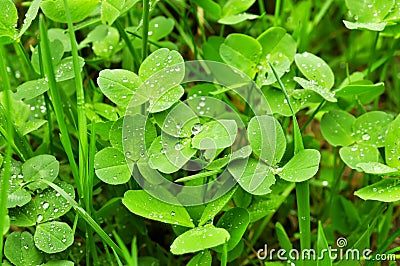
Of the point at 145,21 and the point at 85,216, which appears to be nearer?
→ the point at 85,216

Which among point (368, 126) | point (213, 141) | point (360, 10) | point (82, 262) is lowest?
point (82, 262)

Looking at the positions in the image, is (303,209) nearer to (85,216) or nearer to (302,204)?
(302,204)

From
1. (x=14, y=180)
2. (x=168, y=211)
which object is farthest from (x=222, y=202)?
(x=14, y=180)

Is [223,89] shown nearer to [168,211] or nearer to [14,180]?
[168,211]

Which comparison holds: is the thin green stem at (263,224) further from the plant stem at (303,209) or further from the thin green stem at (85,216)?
the thin green stem at (85,216)

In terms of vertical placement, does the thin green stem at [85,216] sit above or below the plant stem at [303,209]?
above

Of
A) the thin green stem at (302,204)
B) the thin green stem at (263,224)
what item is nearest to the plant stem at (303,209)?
the thin green stem at (302,204)

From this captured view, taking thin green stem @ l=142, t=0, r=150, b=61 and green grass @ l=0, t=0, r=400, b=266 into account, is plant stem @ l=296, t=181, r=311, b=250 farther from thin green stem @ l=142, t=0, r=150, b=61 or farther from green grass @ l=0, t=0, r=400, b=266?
thin green stem @ l=142, t=0, r=150, b=61

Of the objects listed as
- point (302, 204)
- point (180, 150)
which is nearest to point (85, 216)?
point (180, 150)

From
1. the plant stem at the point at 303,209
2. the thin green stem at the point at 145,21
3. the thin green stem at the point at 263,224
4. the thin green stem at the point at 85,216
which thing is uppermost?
the thin green stem at the point at 145,21

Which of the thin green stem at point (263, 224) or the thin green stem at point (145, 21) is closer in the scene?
the thin green stem at point (145, 21)

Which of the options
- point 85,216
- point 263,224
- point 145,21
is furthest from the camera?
point 263,224
